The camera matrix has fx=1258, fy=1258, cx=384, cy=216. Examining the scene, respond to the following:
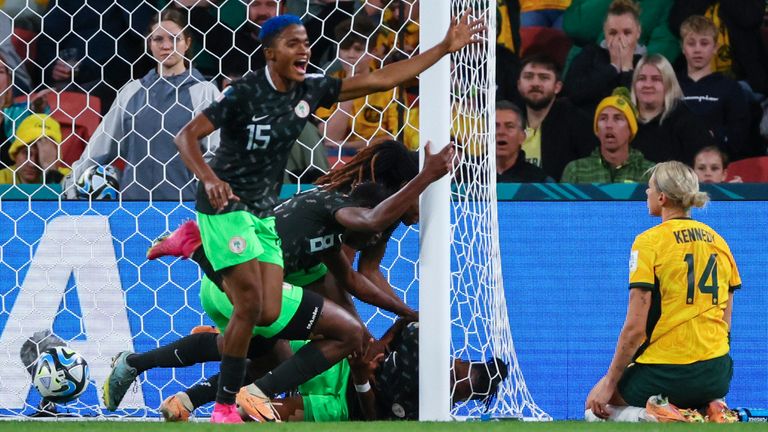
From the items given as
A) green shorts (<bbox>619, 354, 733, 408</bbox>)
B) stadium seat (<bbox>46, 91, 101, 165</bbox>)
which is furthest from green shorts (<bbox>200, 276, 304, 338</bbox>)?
stadium seat (<bbox>46, 91, 101, 165</bbox>)

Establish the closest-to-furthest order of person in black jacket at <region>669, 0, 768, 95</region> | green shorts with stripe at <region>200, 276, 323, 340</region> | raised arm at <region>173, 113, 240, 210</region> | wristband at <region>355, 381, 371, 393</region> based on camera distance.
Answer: raised arm at <region>173, 113, 240, 210</region> < green shorts with stripe at <region>200, 276, 323, 340</region> < wristband at <region>355, 381, 371, 393</region> < person in black jacket at <region>669, 0, 768, 95</region>

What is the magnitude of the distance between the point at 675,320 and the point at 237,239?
182 cm

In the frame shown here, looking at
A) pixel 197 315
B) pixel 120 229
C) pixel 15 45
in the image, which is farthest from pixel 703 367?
pixel 15 45

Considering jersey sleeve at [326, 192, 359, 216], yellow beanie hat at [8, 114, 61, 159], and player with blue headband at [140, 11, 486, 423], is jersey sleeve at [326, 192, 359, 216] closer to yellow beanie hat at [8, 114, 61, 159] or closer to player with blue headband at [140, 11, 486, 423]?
player with blue headband at [140, 11, 486, 423]

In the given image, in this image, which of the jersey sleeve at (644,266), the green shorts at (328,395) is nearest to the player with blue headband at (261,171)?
the green shorts at (328,395)

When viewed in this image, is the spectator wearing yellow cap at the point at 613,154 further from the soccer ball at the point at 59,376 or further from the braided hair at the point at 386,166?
the soccer ball at the point at 59,376

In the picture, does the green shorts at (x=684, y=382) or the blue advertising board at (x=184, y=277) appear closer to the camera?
the green shorts at (x=684, y=382)

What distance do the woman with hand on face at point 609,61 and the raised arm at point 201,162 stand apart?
395 cm

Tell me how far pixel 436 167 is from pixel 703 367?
138 cm

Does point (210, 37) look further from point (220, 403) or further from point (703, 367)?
point (703, 367)

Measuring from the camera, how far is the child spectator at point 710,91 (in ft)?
26.5

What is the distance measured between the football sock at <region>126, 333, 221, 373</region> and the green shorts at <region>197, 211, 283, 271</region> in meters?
0.79

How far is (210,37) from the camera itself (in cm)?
754

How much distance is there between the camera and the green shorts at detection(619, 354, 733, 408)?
5121 mm
